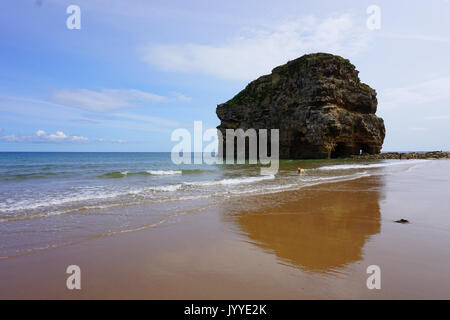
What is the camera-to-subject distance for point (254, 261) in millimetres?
4285

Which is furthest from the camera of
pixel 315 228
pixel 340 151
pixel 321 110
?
pixel 340 151

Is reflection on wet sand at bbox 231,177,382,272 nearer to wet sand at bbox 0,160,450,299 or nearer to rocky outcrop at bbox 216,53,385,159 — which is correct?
wet sand at bbox 0,160,450,299

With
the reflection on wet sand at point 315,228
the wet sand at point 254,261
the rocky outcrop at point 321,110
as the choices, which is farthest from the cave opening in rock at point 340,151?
the wet sand at point 254,261

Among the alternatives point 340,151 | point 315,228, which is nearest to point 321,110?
point 340,151

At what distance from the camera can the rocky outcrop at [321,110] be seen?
4256 cm

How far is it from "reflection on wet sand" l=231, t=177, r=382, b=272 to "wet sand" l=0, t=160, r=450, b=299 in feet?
0.07

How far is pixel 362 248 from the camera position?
485 cm

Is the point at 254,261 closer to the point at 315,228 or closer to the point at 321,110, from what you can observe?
the point at 315,228

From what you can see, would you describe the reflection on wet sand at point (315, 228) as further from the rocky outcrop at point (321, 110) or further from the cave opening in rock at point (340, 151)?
the cave opening in rock at point (340, 151)

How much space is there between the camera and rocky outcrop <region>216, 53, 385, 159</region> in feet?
140

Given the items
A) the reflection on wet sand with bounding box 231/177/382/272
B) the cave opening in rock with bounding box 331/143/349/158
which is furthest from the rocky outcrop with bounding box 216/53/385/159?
the reflection on wet sand with bounding box 231/177/382/272

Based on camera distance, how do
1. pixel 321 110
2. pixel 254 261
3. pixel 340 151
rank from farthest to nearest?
pixel 340 151 → pixel 321 110 → pixel 254 261

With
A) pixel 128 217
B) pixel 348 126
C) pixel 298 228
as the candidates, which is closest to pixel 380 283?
pixel 298 228

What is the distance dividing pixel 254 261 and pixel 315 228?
104 inches
